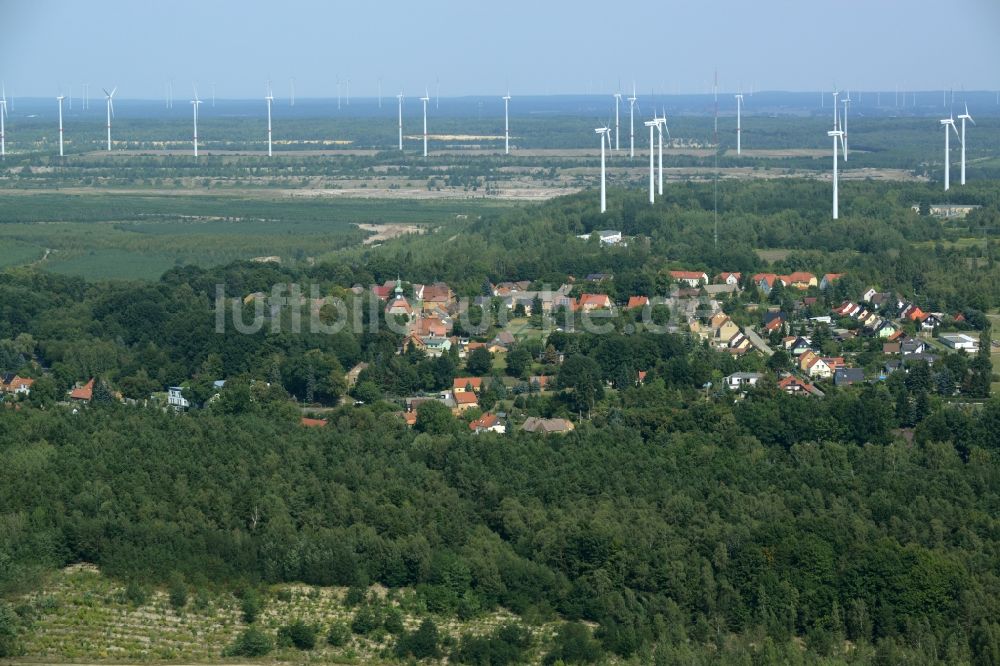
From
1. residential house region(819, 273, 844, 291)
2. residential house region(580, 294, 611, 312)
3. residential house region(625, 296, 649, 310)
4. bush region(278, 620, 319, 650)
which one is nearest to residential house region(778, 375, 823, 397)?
residential house region(625, 296, 649, 310)

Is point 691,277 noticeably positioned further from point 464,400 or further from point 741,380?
point 464,400

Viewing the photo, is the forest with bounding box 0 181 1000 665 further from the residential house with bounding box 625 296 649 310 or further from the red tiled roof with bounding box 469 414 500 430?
the residential house with bounding box 625 296 649 310

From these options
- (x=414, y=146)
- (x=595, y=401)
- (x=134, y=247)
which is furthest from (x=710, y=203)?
(x=414, y=146)

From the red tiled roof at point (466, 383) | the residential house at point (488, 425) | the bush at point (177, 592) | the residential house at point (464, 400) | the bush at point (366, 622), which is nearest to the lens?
A: the bush at point (366, 622)

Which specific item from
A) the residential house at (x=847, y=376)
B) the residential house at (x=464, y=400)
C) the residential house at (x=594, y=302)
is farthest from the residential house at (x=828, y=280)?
the residential house at (x=464, y=400)

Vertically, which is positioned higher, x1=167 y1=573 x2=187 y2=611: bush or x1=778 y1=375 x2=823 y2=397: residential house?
x1=778 y1=375 x2=823 y2=397: residential house

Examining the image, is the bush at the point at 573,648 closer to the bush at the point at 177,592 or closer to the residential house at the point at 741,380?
the bush at the point at 177,592
